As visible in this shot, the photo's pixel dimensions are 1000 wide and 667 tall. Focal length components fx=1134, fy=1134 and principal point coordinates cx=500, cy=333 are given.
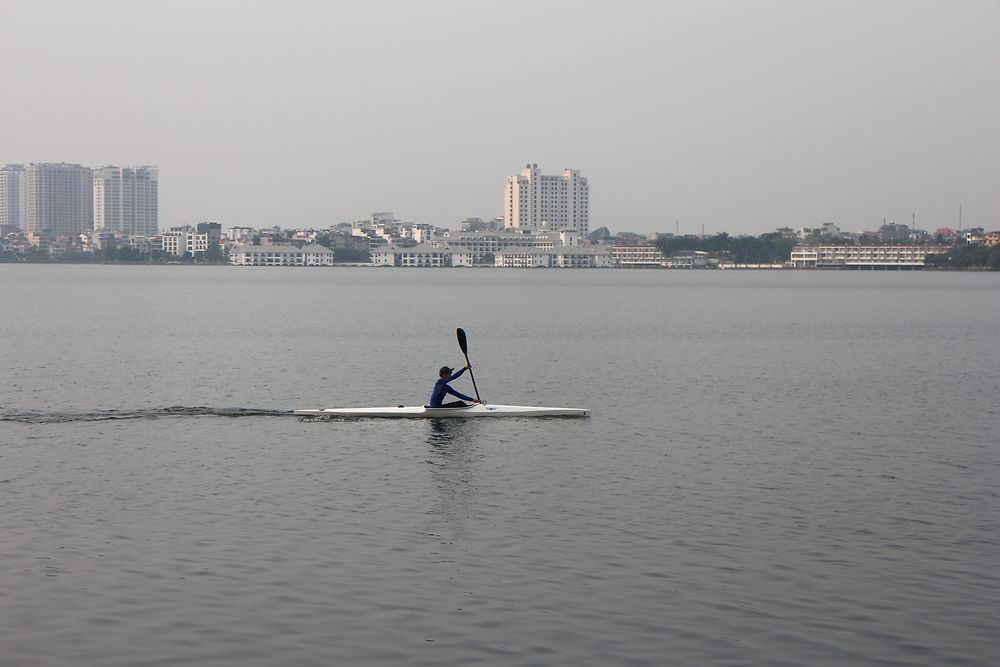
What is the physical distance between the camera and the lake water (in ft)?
44.4

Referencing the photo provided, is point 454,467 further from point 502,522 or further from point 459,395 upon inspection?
point 459,395

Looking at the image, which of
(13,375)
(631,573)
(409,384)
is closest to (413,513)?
(631,573)

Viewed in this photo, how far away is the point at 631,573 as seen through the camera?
1611 cm

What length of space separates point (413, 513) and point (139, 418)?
14621 mm

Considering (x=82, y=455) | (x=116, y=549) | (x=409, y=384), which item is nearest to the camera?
(x=116, y=549)

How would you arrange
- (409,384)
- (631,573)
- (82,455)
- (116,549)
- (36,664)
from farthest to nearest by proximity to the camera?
(409,384), (82,455), (116,549), (631,573), (36,664)

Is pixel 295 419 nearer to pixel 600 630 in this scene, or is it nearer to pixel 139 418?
pixel 139 418

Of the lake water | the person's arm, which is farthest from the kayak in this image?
the lake water

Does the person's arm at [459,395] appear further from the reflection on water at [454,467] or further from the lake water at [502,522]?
the lake water at [502,522]

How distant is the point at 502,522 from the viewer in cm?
1927

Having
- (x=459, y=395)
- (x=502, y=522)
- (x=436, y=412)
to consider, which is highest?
(x=459, y=395)

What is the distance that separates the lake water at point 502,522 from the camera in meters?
13.5

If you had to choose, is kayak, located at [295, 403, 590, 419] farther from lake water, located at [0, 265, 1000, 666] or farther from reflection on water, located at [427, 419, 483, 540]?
lake water, located at [0, 265, 1000, 666]

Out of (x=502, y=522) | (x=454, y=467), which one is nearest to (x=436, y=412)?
(x=454, y=467)
